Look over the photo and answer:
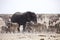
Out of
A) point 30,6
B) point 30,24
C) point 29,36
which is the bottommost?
point 29,36

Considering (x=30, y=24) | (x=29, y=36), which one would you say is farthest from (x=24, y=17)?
(x=29, y=36)

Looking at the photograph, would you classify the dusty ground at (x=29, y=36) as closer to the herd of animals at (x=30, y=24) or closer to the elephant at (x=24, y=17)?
the herd of animals at (x=30, y=24)

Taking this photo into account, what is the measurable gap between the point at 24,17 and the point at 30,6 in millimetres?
217

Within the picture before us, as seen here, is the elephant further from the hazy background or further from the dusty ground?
the dusty ground

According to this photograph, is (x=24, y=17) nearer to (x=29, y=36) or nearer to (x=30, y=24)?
(x=30, y=24)

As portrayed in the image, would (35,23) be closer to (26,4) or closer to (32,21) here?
(32,21)

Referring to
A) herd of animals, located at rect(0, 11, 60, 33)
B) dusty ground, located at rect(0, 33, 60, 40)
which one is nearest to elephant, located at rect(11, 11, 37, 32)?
herd of animals, located at rect(0, 11, 60, 33)

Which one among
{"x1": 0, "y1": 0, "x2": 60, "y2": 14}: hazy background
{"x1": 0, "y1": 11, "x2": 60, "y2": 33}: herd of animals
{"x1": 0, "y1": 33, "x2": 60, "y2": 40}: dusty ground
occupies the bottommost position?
{"x1": 0, "y1": 33, "x2": 60, "y2": 40}: dusty ground

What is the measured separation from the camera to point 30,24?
77.2 inches

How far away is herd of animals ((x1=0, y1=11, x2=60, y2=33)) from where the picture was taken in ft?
6.40

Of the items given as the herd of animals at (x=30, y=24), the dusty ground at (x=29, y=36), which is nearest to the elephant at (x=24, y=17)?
the herd of animals at (x=30, y=24)

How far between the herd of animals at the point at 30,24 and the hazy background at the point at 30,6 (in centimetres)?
10

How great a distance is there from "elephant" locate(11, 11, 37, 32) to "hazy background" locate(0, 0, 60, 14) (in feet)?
0.22

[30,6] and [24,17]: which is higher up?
[30,6]
